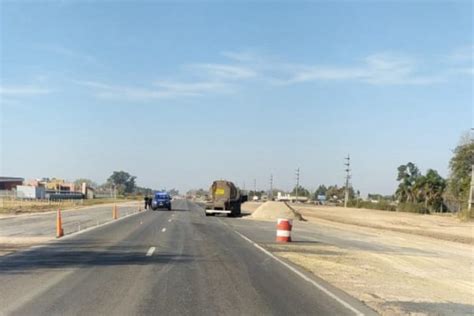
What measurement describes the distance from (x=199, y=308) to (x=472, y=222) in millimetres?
61262

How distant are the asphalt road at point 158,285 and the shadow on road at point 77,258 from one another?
0.02 m

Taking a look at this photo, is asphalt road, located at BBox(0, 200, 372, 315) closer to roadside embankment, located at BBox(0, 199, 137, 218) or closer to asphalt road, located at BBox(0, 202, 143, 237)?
asphalt road, located at BBox(0, 202, 143, 237)

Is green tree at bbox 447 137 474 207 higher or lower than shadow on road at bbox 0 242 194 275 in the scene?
higher

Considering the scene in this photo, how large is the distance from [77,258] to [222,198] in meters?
42.4

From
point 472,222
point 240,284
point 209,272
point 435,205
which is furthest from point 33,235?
point 435,205

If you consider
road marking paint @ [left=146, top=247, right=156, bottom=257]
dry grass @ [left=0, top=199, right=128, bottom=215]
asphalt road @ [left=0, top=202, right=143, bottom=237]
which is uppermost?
road marking paint @ [left=146, top=247, right=156, bottom=257]

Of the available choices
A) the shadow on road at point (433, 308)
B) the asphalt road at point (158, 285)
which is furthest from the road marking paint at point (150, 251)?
the shadow on road at point (433, 308)

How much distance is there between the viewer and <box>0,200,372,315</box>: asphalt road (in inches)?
389

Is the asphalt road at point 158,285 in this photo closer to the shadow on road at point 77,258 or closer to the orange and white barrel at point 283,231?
the shadow on road at point 77,258

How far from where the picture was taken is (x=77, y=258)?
56.1 feet

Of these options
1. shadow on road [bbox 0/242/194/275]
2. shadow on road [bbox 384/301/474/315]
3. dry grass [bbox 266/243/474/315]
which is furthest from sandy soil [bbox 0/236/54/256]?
shadow on road [bbox 384/301/474/315]

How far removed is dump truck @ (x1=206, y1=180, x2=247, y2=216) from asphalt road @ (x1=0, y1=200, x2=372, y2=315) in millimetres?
38448

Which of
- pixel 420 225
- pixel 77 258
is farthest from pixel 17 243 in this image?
pixel 420 225

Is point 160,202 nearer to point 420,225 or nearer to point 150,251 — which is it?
point 420,225
